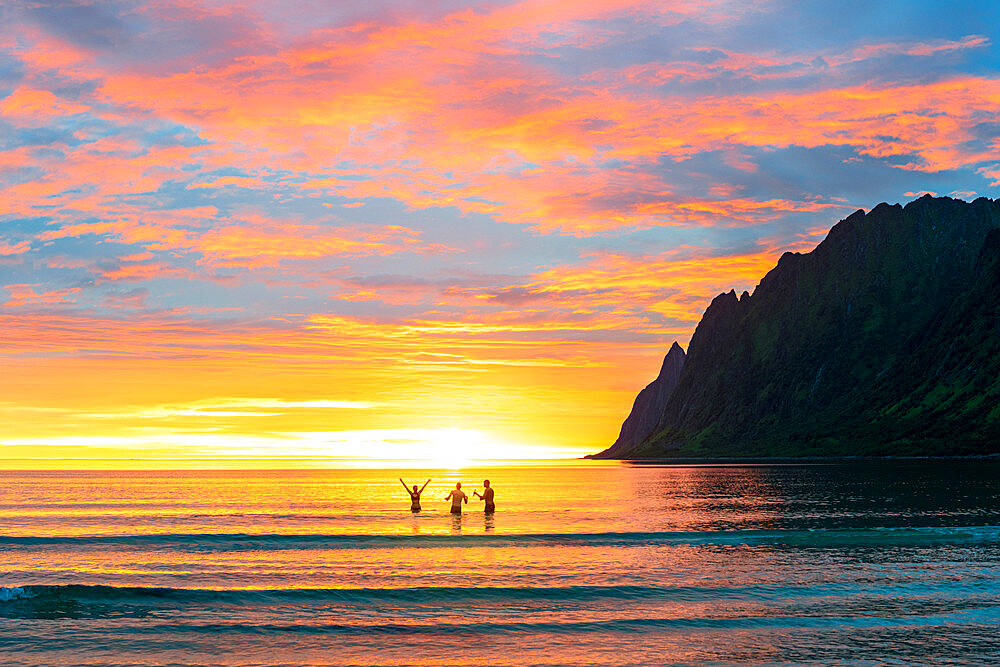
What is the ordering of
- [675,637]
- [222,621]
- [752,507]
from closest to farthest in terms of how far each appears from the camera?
[675,637], [222,621], [752,507]

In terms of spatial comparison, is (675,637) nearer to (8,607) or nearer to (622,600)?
(622,600)

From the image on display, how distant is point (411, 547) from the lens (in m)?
46.7

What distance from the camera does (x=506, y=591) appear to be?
31.8m

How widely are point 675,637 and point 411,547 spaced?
82.4 feet

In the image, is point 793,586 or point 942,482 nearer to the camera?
point 793,586

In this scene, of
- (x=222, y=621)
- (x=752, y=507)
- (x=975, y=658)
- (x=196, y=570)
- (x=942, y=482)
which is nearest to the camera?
(x=975, y=658)

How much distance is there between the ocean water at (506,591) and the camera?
2312cm

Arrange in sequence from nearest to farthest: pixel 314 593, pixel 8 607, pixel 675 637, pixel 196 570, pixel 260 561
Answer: pixel 675 637, pixel 8 607, pixel 314 593, pixel 196 570, pixel 260 561

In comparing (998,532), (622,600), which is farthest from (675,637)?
(998,532)

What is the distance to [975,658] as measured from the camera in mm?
21312

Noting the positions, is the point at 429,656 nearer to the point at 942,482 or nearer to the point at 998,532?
the point at 998,532

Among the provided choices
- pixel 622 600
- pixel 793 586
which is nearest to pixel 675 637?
pixel 622 600

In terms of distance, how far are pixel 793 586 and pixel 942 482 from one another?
94.8m

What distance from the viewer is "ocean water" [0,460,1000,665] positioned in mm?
23125
